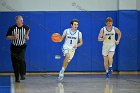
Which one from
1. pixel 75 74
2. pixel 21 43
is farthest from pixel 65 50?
pixel 75 74

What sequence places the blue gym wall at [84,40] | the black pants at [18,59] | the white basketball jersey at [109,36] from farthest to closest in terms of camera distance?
the blue gym wall at [84,40]
the white basketball jersey at [109,36]
the black pants at [18,59]

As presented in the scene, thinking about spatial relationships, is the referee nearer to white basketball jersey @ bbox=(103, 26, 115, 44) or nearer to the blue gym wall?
white basketball jersey @ bbox=(103, 26, 115, 44)

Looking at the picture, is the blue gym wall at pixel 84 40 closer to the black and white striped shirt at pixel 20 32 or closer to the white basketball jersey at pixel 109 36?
the white basketball jersey at pixel 109 36

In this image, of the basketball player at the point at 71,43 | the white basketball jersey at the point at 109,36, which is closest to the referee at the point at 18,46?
the basketball player at the point at 71,43

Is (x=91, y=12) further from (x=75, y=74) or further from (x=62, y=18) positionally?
Result: (x=75, y=74)

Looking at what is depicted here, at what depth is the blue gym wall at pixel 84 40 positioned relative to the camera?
16.7 meters

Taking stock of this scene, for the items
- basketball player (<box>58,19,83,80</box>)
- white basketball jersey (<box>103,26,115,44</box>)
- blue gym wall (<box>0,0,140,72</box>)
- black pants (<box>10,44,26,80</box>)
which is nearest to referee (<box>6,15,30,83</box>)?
black pants (<box>10,44,26,80</box>)

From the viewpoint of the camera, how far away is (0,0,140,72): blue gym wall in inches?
658

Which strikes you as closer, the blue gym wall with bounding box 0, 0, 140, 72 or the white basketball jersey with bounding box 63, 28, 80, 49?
the white basketball jersey with bounding box 63, 28, 80, 49

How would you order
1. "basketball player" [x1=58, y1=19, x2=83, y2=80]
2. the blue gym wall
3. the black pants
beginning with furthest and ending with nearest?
the blue gym wall
"basketball player" [x1=58, y1=19, x2=83, y2=80]
the black pants

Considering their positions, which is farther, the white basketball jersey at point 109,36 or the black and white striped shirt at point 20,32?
the white basketball jersey at point 109,36

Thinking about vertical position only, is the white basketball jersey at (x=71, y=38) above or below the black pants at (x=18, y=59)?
above

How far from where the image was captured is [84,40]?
16938 mm

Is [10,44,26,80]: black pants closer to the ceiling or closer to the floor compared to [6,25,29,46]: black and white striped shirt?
closer to the floor
